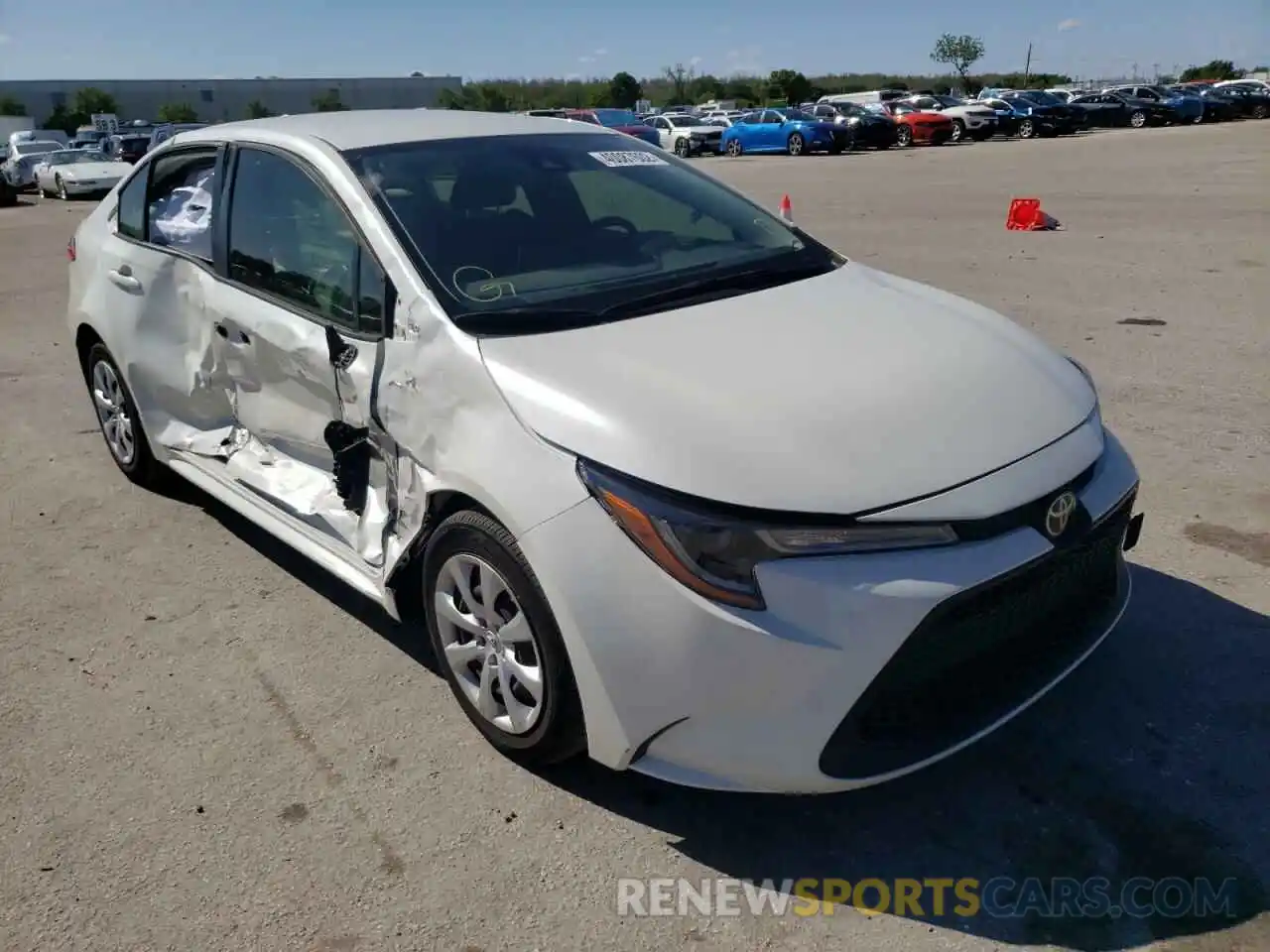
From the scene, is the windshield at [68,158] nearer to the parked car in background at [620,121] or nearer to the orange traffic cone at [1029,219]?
the parked car in background at [620,121]

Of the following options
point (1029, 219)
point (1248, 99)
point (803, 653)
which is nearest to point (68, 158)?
point (1029, 219)

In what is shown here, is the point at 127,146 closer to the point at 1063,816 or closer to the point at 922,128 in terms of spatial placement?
the point at 922,128

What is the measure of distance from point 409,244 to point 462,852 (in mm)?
1737

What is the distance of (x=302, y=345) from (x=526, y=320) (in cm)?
94

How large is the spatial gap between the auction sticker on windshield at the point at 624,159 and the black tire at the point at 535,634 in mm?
1743

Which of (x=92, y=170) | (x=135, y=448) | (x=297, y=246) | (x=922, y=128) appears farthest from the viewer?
(x=922, y=128)

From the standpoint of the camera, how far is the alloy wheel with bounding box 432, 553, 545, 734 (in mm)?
2766

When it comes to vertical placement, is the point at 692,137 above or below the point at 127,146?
below

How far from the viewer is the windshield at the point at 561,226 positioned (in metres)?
3.19

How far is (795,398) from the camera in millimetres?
2656

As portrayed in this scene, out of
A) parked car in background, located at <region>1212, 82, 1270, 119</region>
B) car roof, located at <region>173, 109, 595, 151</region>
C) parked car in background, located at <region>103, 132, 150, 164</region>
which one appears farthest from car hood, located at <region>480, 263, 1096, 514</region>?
parked car in background, located at <region>1212, 82, 1270, 119</region>

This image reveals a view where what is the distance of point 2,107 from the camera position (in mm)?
86312

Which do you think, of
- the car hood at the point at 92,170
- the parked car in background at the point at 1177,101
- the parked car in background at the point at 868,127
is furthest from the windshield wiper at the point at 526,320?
the parked car in background at the point at 1177,101

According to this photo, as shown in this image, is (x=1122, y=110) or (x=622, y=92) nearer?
(x=1122, y=110)
